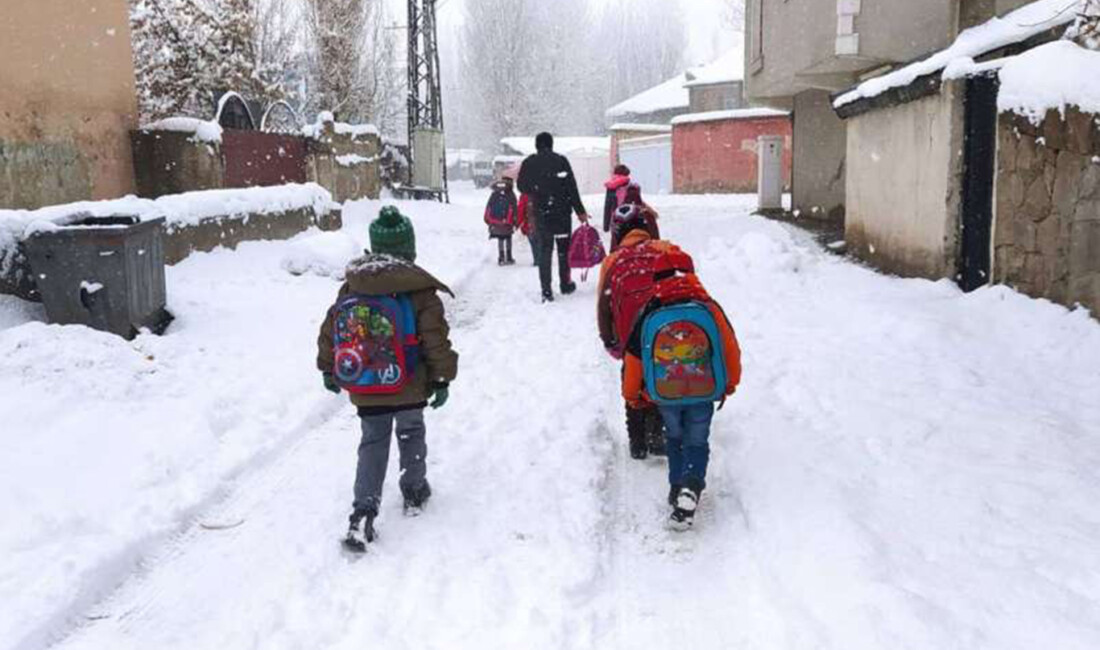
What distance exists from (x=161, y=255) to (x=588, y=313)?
3931 millimetres

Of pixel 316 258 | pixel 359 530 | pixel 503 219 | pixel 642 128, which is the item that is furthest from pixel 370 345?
pixel 642 128

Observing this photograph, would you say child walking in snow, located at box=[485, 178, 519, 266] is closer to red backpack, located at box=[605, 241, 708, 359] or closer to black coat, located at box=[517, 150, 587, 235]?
black coat, located at box=[517, 150, 587, 235]

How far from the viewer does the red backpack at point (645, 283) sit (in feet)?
13.4

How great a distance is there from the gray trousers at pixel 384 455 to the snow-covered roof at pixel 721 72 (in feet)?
140

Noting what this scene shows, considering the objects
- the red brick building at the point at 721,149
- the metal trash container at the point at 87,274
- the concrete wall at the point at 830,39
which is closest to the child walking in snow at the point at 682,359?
the metal trash container at the point at 87,274

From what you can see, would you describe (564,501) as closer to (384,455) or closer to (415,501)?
(415,501)

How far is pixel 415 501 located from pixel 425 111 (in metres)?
25.7

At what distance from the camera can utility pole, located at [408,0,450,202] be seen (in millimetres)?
26422

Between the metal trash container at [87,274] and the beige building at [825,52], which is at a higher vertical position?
the beige building at [825,52]

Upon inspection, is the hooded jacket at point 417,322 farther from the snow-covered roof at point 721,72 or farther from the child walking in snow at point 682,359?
the snow-covered roof at point 721,72

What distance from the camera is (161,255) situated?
7625mm

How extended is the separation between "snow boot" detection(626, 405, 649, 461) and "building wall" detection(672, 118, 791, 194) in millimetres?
28222

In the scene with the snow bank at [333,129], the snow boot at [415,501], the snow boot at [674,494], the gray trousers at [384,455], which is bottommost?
the snow boot at [415,501]

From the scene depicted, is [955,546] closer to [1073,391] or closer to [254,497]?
[1073,391]
